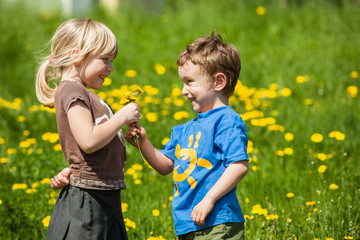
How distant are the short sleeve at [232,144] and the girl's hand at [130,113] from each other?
0.36 meters

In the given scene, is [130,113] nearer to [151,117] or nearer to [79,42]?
[79,42]

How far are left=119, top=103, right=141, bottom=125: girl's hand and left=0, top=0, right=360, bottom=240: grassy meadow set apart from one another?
14cm

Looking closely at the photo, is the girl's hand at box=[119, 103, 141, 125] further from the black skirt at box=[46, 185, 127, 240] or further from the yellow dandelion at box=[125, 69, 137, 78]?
the yellow dandelion at box=[125, 69, 137, 78]

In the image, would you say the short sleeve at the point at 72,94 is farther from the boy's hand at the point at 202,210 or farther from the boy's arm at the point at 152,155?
the boy's hand at the point at 202,210

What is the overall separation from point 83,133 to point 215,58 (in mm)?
658

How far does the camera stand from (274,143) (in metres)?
4.11

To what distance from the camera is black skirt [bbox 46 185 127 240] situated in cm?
211

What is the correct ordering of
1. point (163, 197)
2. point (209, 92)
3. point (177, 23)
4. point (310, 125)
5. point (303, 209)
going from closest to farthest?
point (209, 92) → point (303, 209) → point (163, 197) → point (310, 125) → point (177, 23)

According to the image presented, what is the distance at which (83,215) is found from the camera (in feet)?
6.94

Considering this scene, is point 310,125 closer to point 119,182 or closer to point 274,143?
point 274,143

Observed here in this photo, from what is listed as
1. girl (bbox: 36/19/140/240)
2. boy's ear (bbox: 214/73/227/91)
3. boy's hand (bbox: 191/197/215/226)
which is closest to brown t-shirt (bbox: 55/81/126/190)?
girl (bbox: 36/19/140/240)

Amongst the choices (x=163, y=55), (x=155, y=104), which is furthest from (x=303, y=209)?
(x=163, y=55)

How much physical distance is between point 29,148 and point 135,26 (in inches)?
169

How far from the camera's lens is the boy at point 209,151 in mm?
2023
